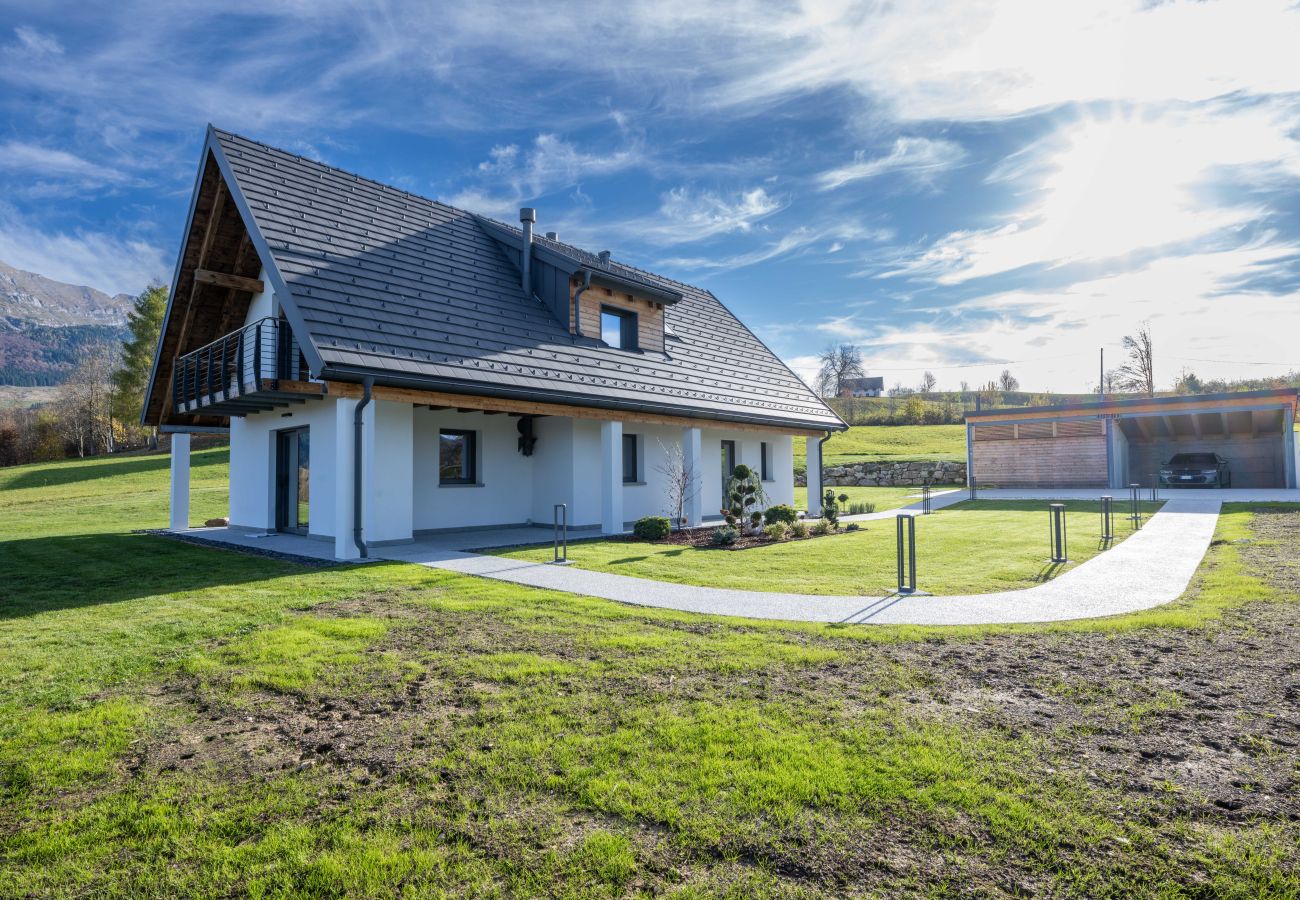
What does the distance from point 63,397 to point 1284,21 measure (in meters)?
59.8

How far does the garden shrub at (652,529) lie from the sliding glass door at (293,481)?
254 inches

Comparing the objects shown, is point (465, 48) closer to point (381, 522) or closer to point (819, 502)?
point (381, 522)

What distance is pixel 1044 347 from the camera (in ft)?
178

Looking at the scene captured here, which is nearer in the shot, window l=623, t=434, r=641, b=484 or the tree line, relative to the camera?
window l=623, t=434, r=641, b=484

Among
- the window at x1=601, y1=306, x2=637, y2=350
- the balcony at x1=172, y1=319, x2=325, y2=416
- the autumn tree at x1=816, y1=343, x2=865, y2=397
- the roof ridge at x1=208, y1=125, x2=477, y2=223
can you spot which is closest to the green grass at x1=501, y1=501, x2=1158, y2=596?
the balcony at x1=172, y1=319, x2=325, y2=416

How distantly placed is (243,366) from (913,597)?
1147cm

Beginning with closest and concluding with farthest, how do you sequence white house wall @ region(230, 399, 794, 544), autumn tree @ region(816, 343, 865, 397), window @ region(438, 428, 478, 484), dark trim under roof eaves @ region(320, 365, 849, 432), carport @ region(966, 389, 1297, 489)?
dark trim under roof eaves @ region(320, 365, 849, 432), white house wall @ region(230, 399, 794, 544), window @ region(438, 428, 478, 484), carport @ region(966, 389, 1297, 489), autumn tree @ region(816, 343, 865, 397)

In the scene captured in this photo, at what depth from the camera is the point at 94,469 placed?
107 feet

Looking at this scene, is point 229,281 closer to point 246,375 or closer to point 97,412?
point 246,375

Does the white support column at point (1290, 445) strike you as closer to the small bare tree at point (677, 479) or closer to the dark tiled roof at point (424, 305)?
the dark tiled roof at point (424, 305)

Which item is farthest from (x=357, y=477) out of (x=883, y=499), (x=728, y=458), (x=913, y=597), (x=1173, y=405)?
(x=1173, y=405)

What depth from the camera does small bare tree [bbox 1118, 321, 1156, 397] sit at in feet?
162

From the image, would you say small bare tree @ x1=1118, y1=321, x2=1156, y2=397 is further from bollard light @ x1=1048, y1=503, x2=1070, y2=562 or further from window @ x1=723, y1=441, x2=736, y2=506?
bollard light @ x1=1048, y1=503, x2=1070, y2=562

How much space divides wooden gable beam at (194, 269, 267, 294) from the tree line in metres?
28.8
